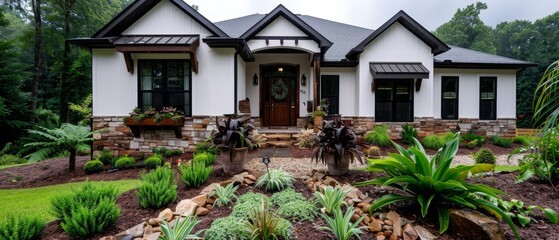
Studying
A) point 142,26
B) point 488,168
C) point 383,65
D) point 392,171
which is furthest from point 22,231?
point 383,65

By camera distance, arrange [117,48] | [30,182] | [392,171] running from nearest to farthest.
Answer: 1. [392,171]
2. [30,182]
3. [117,48]

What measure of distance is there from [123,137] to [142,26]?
3426 millimetres

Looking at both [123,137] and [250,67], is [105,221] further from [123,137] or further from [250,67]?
[250,67]

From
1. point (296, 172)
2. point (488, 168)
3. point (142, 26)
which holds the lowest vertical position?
point (296, 172)

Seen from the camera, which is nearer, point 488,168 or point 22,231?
point 22,231

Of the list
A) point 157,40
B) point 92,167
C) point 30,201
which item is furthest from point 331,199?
point 157,40

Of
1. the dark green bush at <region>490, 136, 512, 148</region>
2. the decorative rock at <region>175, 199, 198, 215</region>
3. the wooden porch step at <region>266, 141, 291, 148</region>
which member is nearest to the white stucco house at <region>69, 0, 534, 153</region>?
the dark green bush at <region>490, 136, 512, 148</region>

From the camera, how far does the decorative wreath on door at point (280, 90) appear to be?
1057cm

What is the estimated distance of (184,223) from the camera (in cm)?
217

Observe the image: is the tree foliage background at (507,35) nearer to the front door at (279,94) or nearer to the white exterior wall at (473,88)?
the white exterior wall at (473,88)

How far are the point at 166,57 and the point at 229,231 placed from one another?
6901 millimetres

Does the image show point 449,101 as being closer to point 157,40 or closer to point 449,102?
point 449,102

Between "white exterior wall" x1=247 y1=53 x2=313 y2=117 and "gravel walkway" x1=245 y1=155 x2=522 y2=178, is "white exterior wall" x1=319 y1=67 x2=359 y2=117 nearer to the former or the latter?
"white exterior wall" x1=247 y1=53 x2=313 y2=117

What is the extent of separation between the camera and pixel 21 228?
87.0 inches
